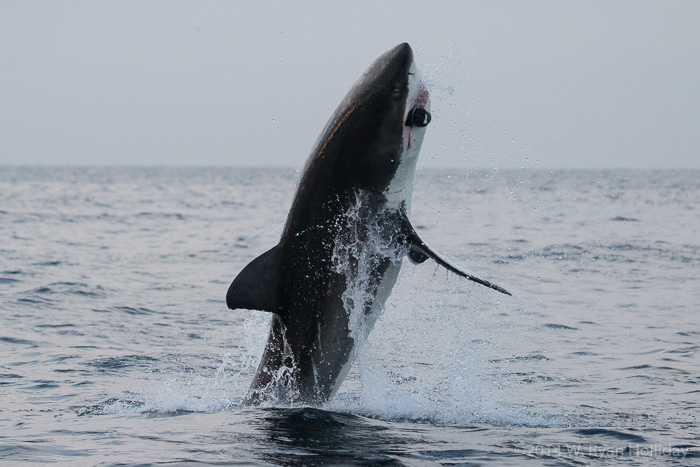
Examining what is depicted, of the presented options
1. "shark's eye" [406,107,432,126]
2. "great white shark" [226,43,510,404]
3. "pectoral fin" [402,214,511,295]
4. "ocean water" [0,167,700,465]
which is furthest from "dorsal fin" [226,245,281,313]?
"shark's eye" [406,107,432,126]

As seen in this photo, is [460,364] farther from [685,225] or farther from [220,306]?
[685,225]

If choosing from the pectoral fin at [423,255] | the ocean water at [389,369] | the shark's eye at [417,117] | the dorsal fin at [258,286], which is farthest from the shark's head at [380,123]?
the ocean water at [389,369]

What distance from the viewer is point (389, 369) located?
1048 cm

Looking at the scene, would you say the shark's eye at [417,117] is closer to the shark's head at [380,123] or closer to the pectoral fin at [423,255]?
the shark's head at [380,123]

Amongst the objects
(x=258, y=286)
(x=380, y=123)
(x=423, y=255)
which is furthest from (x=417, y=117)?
(x=258, y=286)

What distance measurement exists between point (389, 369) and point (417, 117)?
164 inches

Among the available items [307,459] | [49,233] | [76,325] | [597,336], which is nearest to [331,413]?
[307,459]

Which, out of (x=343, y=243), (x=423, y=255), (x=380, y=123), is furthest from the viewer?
→ (x=423, y=255)

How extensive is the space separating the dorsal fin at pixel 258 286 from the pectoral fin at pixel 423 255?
49.2 inches

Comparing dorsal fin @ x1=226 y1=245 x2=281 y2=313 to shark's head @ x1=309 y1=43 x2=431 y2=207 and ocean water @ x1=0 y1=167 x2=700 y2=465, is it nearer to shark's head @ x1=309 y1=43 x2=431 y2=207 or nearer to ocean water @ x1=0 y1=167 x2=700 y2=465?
ocean water @ x1=0 y1=167 x2=700 y2=465

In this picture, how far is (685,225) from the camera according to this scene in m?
33.2

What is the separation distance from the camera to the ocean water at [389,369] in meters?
6.89

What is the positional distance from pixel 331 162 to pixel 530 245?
19.3m

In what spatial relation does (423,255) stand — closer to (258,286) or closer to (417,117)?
(417,117)
